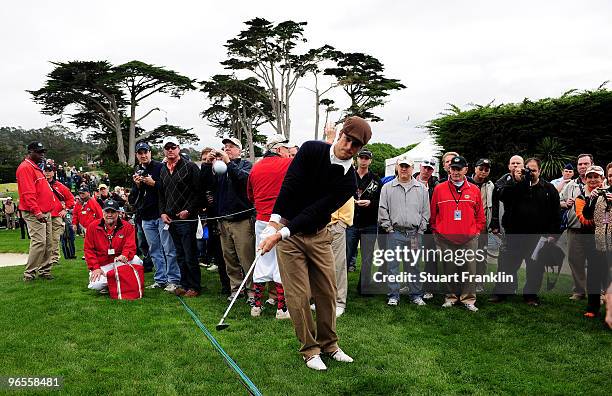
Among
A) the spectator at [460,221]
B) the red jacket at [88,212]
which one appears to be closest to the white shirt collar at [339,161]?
the spectator at [460,221]

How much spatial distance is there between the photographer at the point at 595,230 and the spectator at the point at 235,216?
4.15 m

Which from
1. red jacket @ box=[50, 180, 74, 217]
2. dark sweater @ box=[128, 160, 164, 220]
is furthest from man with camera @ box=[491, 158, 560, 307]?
red jacket @ box=[50, 180, 74, 217]

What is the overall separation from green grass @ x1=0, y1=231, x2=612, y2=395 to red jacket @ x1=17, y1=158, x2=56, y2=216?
1.74m

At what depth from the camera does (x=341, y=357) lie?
4.07 meters

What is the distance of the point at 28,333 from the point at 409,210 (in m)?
4.65

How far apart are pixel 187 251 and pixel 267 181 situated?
77.9 inches

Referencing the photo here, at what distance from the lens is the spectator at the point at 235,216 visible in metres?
6.14

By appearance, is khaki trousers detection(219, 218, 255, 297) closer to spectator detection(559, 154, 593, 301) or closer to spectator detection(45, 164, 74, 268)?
spectator detection(45, 164, 74, 268)

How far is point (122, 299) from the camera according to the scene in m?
6.46

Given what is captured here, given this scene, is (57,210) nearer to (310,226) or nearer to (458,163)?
(310,226)

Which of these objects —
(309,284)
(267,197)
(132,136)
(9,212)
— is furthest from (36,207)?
(132,136)

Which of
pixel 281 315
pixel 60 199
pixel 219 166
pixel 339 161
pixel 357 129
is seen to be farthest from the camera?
pixel 60 199

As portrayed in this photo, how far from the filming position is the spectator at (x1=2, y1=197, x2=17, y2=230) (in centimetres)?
2170

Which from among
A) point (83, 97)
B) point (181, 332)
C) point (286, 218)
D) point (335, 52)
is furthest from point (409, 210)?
point (83, 97)
